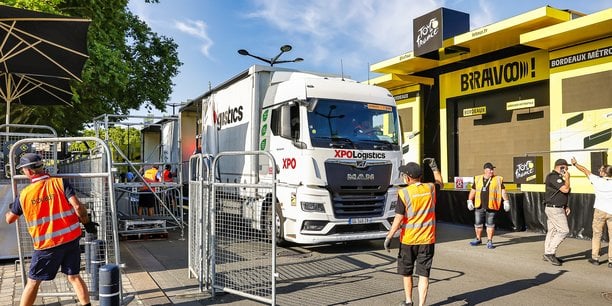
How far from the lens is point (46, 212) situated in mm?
4648

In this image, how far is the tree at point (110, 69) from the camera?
14.8 meters

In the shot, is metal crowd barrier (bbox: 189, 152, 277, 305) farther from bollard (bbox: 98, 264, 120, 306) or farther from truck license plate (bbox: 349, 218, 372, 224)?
truck license plate (bbox: 349, 218, 372, 224)

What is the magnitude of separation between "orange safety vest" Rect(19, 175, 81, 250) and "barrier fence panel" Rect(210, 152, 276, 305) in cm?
171

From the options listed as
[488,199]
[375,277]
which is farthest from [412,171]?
[488,199]

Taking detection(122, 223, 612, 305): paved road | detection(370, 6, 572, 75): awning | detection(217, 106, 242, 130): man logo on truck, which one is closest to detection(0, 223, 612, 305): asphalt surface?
detection(122, 223, 612, 305): paved road

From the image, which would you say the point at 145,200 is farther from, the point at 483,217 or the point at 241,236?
the point at 483,217

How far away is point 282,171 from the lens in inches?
355

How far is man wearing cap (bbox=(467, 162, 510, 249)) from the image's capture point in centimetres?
975

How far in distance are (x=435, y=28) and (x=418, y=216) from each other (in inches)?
419

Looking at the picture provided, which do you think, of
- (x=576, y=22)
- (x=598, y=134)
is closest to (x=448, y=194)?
(x=598, y=134)

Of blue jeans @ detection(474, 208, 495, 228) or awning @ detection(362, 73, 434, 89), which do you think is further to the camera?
awning @ detection(362, 73, 434, 89)

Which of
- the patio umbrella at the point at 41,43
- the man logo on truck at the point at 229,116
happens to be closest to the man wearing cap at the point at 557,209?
the man logo on truck at the point at 229,116

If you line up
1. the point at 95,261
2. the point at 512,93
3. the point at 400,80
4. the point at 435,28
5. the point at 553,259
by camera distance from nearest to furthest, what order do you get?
the point at 95,261 < the point at 553,259 < the point at 512,93 < the point at 435,28 < the point at 400,80

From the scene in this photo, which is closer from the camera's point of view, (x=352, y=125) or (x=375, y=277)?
(x=375, y=277)
